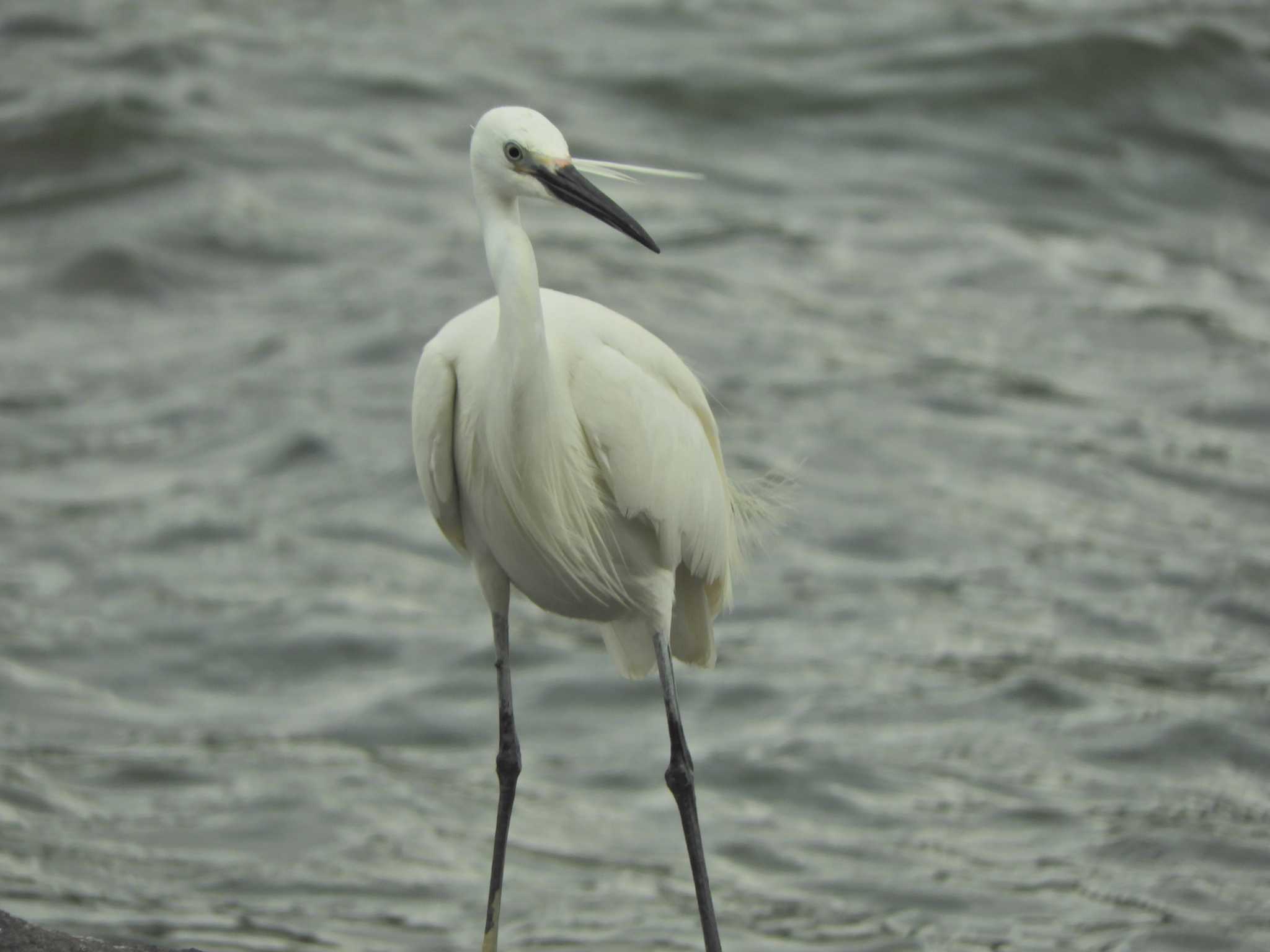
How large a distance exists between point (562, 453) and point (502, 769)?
1304 millimetres

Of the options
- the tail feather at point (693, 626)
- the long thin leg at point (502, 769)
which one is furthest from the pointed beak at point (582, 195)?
the tail feather at point (693, 626)

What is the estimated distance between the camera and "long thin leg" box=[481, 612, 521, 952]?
5812 millimetres

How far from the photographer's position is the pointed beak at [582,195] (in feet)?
15.2

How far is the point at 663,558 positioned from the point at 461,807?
4266 mm

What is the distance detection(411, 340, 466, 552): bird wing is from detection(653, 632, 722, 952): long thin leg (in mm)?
826

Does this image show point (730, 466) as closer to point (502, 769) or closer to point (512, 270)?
point (502, 769)

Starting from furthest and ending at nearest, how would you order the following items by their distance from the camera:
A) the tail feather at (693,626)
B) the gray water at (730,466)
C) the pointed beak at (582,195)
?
1. the gray water at (730,466)
2. the tail feather at (693,626)
3. the pointed beak at (582,195)

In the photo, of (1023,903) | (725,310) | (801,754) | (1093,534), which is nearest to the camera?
(1023,903)

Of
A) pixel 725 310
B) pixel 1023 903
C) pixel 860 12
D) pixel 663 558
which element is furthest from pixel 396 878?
pixel 860 12

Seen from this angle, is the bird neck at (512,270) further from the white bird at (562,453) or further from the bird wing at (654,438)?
the bird wing at (654,438)

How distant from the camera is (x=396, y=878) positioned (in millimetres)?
8742

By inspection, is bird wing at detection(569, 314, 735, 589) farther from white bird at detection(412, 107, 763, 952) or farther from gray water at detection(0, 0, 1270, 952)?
gray water at detection(0, 0, 1270, 952)

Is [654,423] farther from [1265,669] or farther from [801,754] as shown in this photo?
[1265,669]

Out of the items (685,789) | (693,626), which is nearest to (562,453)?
(693,626)
